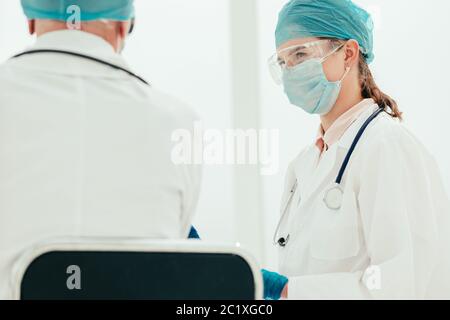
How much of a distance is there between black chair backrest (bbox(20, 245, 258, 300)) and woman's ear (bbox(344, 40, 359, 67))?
1033 millimetres

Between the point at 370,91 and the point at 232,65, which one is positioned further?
the point at 232,65

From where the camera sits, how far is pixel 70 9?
115cm

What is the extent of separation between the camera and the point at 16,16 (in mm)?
2727

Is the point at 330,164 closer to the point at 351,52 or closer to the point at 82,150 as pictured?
the point at 351,52

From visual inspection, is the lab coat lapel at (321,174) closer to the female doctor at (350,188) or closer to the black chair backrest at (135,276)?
the female doctor at (350,188)

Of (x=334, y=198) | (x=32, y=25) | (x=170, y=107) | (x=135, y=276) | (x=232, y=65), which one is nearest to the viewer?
(x=135, y=276)

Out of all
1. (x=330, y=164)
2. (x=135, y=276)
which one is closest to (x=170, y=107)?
(x=135, y=276)

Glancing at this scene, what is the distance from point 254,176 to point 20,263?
1871mm

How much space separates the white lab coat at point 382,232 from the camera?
4.85 ft

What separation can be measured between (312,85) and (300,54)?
4.1 inches

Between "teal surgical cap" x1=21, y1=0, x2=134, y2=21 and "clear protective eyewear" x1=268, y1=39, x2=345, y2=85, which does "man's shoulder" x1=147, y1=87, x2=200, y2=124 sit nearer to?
"teal surgical cap" x1=21, y1=0, x2=134, y2=21

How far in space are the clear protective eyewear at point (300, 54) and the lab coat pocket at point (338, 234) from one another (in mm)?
466
